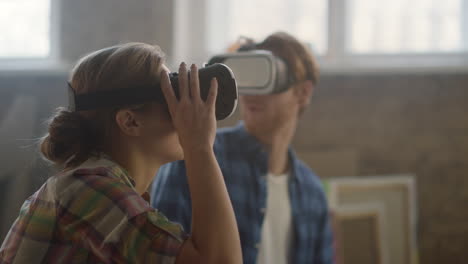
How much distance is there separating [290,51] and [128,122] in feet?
2.29

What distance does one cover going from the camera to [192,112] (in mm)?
596

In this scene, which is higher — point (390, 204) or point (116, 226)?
point (116, 226)

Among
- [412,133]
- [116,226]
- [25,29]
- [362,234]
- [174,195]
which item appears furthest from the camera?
[412,133]

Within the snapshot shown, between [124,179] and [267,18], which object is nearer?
[124,179]

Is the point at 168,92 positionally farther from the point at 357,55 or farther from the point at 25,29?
the point at 357,55

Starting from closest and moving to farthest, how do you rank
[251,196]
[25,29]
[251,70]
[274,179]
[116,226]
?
[116,226] → [251,70] → [251,196] → [274,179] → [25,29]

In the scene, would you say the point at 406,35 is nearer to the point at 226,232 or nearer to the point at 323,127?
the point at 323,127

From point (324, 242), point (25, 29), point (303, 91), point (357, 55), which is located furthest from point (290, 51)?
point (357, 55)

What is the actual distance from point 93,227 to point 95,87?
19 cm

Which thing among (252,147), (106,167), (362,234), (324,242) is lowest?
(362,234)

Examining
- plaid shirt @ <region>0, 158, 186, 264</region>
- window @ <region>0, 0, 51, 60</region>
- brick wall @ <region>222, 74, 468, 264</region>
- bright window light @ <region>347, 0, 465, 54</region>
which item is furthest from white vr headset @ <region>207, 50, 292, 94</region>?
bright window light @ <region>347, 0, 465, 54</region>

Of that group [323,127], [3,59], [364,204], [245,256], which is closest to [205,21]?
[323,127]

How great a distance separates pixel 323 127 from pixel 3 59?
1563mm

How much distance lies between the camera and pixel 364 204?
2.14 meters
